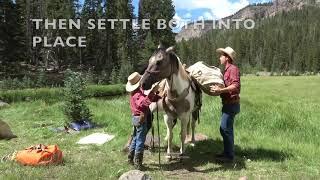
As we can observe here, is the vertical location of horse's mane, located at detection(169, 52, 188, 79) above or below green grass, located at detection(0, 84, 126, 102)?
above

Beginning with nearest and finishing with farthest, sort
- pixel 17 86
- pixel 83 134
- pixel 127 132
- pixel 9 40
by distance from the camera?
pixel 127 132
pixel 83 134
pixel 17 86
pixel 9 40

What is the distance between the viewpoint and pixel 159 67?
9719 millimetres

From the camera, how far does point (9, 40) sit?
219 feet

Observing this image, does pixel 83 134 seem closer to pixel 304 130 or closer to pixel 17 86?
pixel 304 130

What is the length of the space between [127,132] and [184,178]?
16.5ft

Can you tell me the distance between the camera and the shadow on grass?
35.7 feet

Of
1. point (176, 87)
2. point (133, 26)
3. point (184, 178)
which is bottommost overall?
point (184, 178)

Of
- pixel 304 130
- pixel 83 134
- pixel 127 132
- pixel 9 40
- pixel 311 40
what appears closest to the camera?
pixel 127 132

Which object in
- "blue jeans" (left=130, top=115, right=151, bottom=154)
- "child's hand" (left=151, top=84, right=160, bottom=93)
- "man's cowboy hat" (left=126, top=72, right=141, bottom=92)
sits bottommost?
"blue jeans" (left=130, top=115, right=151, bottom=154)

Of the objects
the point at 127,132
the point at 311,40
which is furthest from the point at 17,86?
the point at 311,40

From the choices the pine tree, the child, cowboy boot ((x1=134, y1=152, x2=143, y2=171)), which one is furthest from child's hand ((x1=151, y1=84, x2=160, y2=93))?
the pine tree

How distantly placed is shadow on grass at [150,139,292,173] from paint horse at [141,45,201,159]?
36 centimetres

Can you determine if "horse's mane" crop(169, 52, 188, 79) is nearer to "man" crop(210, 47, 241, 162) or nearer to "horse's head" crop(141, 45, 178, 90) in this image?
"horse's head" crop(141, 45, 178, 90)

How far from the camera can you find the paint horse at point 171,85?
968 cm
